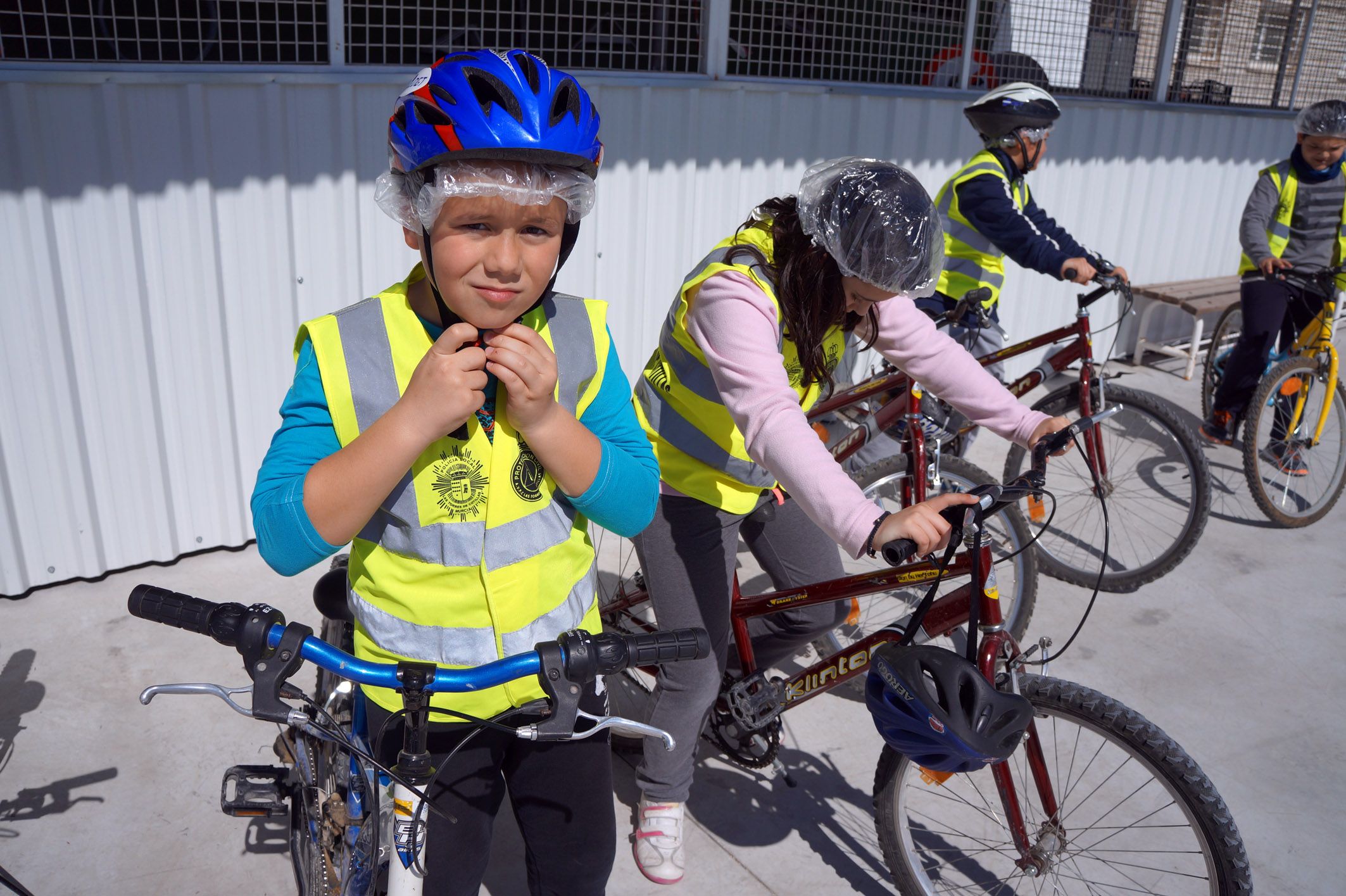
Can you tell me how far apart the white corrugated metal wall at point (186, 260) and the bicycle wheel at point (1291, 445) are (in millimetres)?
3030

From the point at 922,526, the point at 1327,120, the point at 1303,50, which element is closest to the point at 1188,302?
the point at 1327,120

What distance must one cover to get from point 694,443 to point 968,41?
473 cm

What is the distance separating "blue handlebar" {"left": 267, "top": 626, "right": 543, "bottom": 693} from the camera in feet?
4.80

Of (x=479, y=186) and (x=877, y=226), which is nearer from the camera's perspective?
(x=479, y=186)

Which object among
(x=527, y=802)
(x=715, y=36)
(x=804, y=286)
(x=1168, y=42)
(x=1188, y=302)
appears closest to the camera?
(x=527, y=802)

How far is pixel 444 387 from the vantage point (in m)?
1.50

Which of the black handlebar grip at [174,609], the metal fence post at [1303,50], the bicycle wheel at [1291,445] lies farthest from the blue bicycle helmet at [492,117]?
the metal fence post at [1303,50]

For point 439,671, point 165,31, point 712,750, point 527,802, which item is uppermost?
point 165,31

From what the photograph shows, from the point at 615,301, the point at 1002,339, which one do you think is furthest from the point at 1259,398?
the point at 615,301

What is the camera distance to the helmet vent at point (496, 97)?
5.24ft

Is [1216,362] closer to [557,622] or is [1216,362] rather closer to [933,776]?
[933,776]

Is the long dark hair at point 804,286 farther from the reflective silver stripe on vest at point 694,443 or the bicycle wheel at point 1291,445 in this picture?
the bicycle wheel at point 1291,445

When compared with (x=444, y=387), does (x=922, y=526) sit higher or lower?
lower

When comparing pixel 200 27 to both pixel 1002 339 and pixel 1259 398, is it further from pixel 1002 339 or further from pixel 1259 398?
pixel 1259 398
